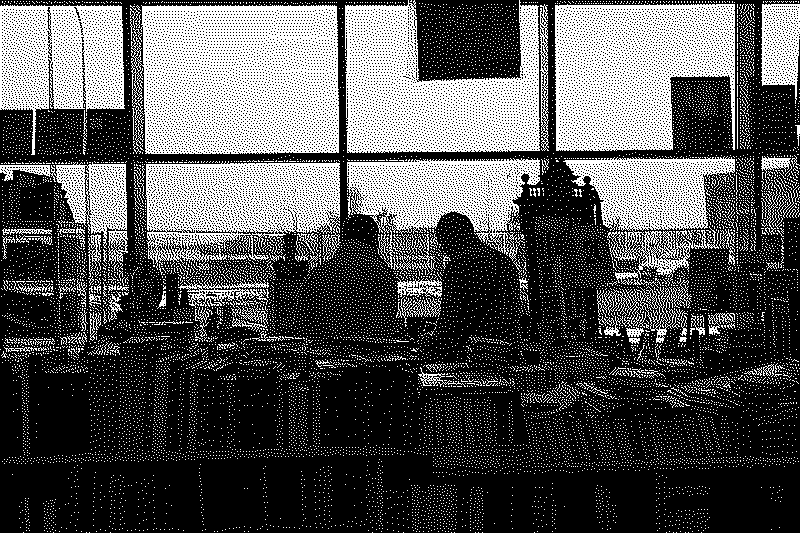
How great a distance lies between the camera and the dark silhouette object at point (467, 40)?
9.93 feet

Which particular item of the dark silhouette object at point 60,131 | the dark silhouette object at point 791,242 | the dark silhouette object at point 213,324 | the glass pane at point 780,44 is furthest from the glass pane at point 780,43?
the dark silhouette object at point 60,131

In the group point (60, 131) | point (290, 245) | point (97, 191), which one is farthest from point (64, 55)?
point (290, 245)

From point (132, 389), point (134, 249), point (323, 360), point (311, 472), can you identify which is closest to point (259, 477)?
point (311, 472)

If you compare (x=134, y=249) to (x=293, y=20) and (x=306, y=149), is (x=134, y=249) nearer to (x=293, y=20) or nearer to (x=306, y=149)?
(x=306, y=149)

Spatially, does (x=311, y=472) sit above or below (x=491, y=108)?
below

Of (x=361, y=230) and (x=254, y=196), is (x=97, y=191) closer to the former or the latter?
(x=254, y=196)

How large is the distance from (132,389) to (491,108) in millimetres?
1986

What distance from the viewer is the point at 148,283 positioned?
10.0ft

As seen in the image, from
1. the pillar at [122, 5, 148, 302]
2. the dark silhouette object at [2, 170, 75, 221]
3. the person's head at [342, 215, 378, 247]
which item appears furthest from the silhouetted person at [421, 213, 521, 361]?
the dark silhouette object at [2, 170, 75, 221]

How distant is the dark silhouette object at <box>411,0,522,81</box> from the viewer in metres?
3.03

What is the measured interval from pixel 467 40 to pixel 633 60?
26.7 inches

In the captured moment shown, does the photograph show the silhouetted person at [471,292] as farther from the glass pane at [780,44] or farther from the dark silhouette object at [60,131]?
the dark silhouette object at [60,131]

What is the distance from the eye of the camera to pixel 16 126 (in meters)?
3.06

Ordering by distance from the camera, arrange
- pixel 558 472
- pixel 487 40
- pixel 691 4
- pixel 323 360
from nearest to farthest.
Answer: pixel 558 472, pixel 323 360, pixel 487 40, pixel 691 4
